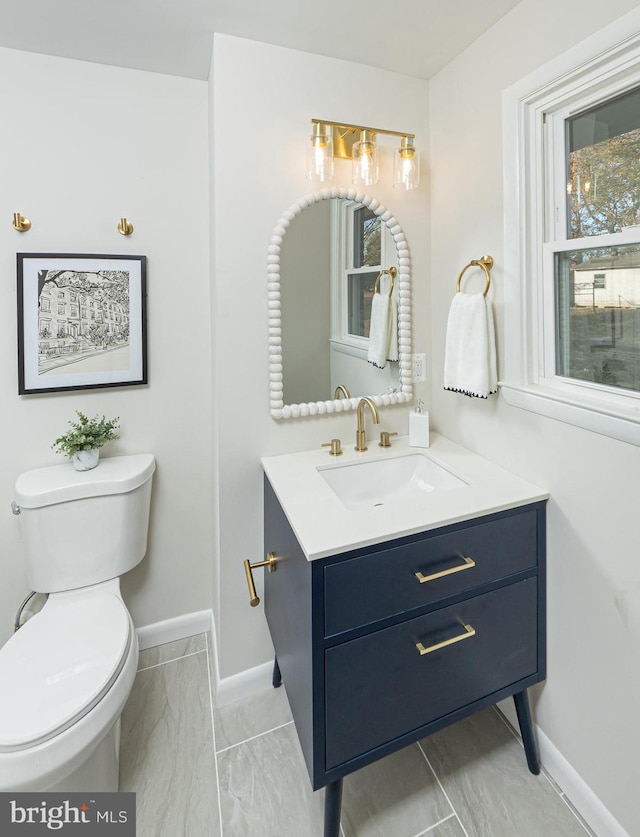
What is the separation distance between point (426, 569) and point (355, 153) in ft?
4.57

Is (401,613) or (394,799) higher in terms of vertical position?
(401,613)

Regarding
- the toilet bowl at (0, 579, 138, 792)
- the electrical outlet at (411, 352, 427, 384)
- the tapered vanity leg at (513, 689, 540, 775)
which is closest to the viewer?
the toilet bowl at (0, 579, 138, 792)

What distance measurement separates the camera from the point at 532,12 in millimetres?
1229

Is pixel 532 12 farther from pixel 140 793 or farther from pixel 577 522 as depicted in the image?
pixel 140 793

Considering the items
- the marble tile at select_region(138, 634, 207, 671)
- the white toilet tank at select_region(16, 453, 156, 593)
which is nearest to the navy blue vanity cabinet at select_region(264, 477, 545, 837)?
the white toilet tank at select_region(16, 453, 156, 593)

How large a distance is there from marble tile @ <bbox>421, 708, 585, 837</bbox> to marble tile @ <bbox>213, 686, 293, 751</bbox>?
524mm

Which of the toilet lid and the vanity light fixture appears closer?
the toilet lid

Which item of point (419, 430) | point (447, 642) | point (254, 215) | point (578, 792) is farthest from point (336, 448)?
point (578, 792)

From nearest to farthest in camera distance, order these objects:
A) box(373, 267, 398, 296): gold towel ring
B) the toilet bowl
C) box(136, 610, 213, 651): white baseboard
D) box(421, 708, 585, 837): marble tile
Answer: the toilet bowl < box(421, 708, 585, 837): marble tile < box(373, 267, 398, 296): gold towel ring < box(136, 610, 213, 651): white baseboard

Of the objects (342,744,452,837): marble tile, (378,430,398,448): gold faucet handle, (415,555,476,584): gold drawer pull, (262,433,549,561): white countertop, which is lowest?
(342,744,452,837): marble tile

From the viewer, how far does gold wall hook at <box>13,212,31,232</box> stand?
148 centimetres

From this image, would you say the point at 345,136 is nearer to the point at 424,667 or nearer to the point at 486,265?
the point at 486,265

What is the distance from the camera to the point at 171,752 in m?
1.44

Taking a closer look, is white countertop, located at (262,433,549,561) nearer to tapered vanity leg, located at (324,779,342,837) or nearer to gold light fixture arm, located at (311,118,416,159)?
tapered vanity leg, located at (324,779,342,837)
